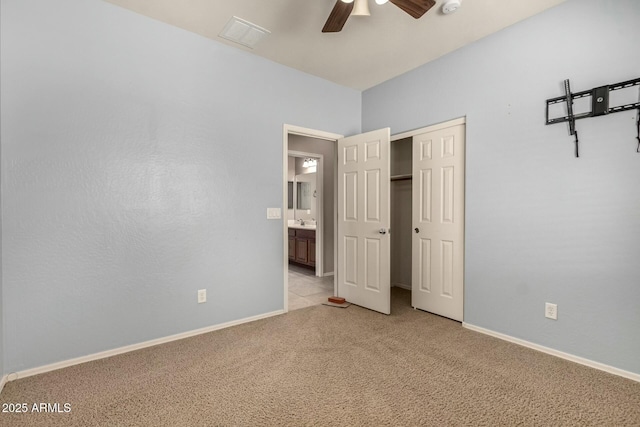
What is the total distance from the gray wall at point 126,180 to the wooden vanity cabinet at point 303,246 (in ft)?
7.01

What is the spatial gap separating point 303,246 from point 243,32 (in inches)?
146

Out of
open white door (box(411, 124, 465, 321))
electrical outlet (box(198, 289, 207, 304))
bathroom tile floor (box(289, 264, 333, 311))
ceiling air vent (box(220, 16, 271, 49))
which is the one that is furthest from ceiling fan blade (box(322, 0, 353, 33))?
bathroom tile floor (box(289, 264, 333, 311))

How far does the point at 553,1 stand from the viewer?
2258 millimetres

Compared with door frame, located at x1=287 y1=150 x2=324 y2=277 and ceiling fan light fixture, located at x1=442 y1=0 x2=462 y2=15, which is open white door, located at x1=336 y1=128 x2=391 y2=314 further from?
door frame, located at x1=287 y1=150 x2=324 y2=277

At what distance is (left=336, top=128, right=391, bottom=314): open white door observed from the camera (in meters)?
3.22

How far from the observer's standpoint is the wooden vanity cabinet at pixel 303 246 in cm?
536

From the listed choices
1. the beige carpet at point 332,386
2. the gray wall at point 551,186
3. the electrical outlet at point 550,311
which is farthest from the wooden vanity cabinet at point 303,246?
the electrical outlet at point 550,311

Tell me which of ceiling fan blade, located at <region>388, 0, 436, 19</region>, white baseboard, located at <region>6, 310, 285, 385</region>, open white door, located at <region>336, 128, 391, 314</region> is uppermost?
ceiling fan blade, located at <region>388, 0, 436, 19</region>

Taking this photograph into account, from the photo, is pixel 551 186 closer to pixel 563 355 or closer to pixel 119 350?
pixel 563 355

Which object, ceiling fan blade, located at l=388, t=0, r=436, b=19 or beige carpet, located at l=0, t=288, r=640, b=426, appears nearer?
beige carpet, located at l=0, t=288, r=640, b=426

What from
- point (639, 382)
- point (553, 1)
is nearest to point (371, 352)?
point (639, 382)

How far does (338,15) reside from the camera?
200 centimetres

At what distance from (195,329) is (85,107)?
6.62ft

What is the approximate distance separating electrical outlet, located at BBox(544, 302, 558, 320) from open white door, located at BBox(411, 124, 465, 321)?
720mm
